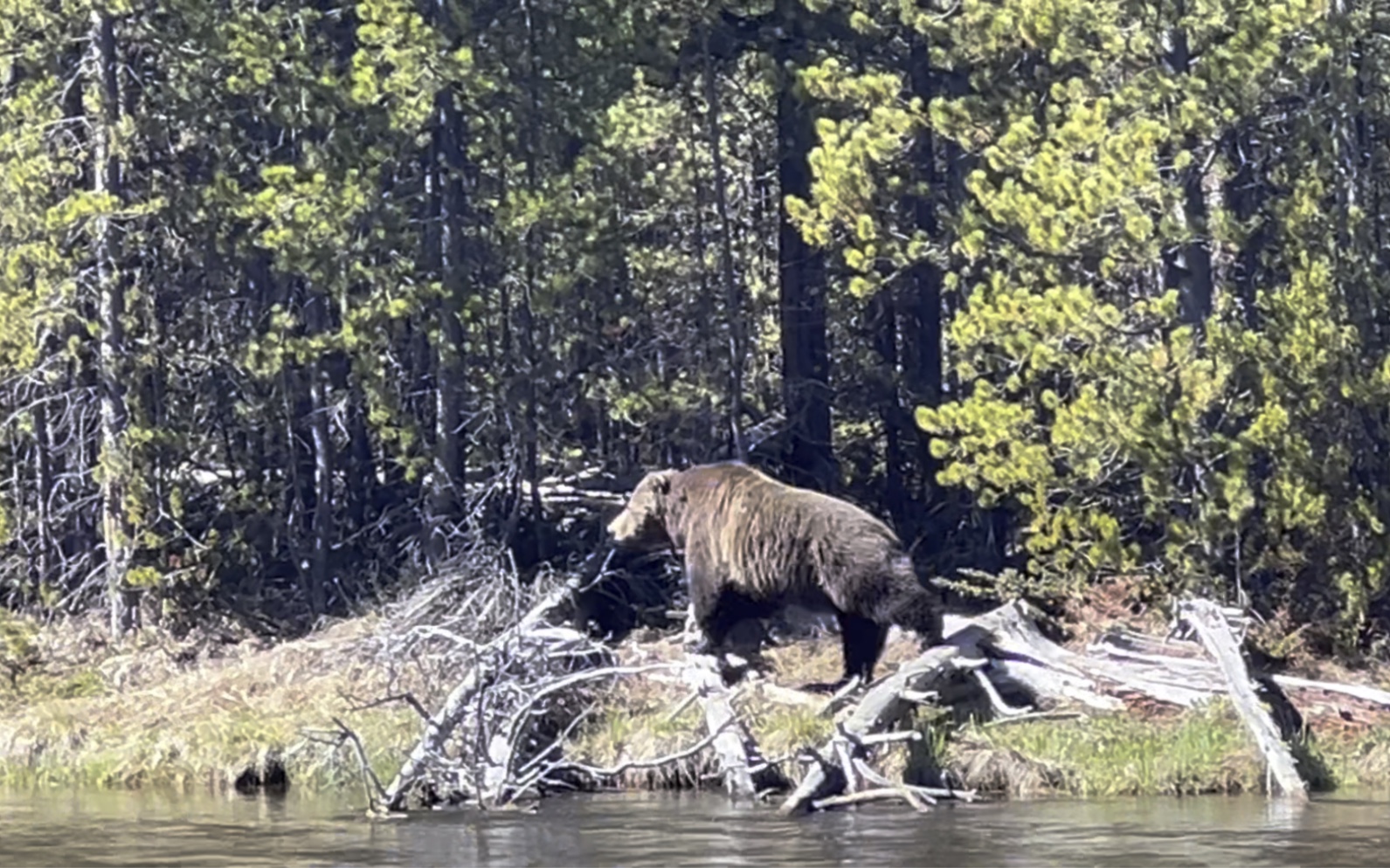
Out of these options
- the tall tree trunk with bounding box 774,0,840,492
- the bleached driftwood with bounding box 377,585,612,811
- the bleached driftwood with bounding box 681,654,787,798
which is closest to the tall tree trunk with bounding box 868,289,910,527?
the tall tree trunk with bounding box 774,0,840,492

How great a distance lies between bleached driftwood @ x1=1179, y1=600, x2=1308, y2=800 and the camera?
14.9 meters

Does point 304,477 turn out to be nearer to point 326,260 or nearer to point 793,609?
point 326,260

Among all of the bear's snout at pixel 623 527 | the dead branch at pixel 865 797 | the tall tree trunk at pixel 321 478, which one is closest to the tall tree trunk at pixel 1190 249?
the bear's snout at pixel 623 527

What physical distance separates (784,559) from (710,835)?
415cm

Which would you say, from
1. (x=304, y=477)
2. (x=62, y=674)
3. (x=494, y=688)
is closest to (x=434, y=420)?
(x=304, y=477)

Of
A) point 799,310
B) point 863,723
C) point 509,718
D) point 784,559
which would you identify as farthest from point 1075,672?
point 799,310


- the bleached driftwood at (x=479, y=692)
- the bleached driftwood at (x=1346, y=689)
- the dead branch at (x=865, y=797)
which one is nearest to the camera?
the dead branch at (x=865, y=797)

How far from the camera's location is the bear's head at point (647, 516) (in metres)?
18.5

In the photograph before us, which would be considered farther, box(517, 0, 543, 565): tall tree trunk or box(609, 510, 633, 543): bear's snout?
box(517, 0, 543, 565): tall tree trunk

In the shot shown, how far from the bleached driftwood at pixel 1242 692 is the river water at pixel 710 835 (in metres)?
0.23

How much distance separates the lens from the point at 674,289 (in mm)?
26156

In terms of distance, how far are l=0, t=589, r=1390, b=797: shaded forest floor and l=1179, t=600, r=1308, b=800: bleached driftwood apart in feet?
1.28

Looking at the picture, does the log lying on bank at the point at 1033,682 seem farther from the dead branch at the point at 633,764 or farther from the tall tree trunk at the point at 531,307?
the tall tree trunk at the point at 531,307

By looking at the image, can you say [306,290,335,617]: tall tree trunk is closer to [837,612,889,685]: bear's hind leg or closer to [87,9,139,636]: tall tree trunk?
[87,9,139,636]: tall tree trunk
